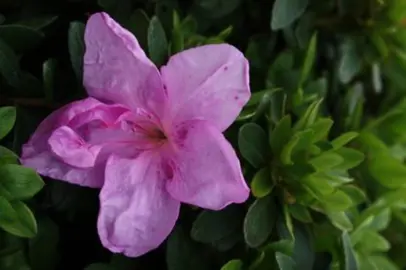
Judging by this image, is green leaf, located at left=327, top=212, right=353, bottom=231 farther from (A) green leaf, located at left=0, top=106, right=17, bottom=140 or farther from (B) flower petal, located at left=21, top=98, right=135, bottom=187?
(A) green leaf, located at left=0, top=106, right=17, bottom=140

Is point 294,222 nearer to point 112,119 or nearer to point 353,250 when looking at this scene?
point 353,250

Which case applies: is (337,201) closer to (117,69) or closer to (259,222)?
(259,222)

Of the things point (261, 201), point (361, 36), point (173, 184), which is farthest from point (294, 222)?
point (361, 36)

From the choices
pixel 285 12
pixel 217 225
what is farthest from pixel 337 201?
pixel 285 12

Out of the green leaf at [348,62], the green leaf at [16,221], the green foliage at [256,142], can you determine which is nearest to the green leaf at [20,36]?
the green foliage at [256,142]

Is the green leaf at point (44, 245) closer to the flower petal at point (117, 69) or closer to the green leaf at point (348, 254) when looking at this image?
the flower petal at point (117, 69)
